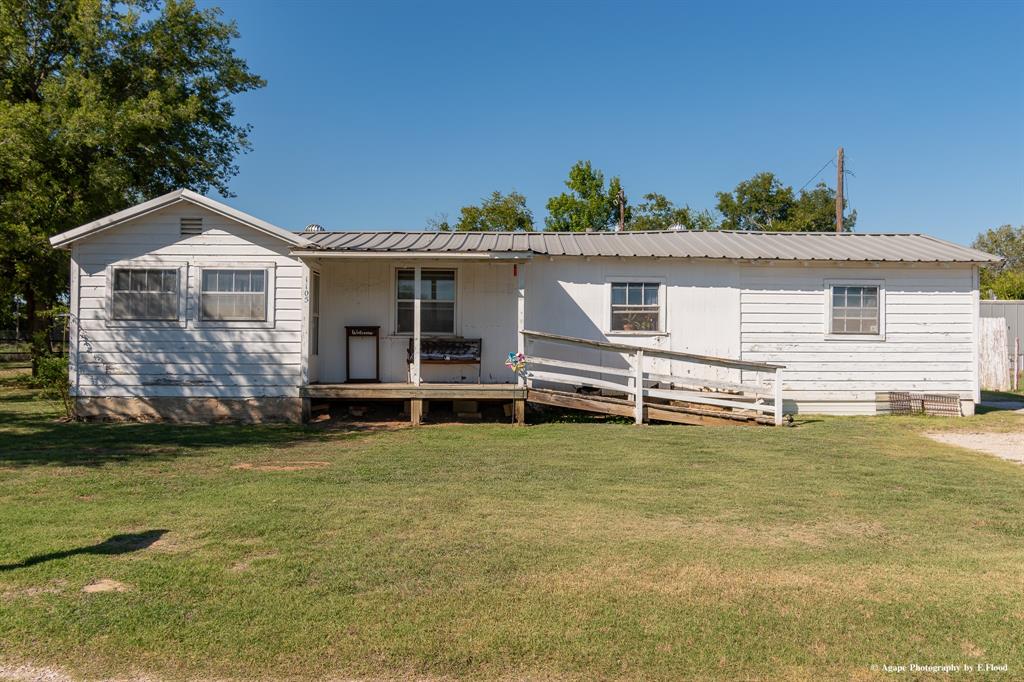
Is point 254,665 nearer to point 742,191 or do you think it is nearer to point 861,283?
point 861,283

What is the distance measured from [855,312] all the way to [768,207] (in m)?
34.8

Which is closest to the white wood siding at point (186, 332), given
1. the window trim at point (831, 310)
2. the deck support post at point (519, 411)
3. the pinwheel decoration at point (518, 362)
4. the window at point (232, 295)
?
the window at point (232, 295)

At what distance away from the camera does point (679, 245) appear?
15.1m

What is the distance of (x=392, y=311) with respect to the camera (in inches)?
552

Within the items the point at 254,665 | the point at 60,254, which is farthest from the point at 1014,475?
the point at 60,254

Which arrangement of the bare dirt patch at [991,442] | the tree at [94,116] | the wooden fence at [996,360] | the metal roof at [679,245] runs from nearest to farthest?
the bare dirt patch at [991,442] → the metal roof at [679,245] → the tree at [94,116] → the wooden fence at [996,360]

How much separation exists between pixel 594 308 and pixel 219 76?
16940mm

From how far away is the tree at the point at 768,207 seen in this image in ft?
154

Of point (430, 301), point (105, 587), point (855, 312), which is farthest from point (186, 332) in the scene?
point (855, 312)

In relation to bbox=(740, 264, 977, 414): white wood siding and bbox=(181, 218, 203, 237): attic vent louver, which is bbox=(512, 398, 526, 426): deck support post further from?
bbox=(181, 218, 203, 237): attic vent louver

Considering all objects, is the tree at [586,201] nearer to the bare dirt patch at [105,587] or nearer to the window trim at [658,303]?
the window trim at [658,303]

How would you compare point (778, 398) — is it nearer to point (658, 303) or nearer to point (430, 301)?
point (658, 303)

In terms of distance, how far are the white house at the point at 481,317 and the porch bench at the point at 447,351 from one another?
31mm

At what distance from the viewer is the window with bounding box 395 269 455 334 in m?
14.0
